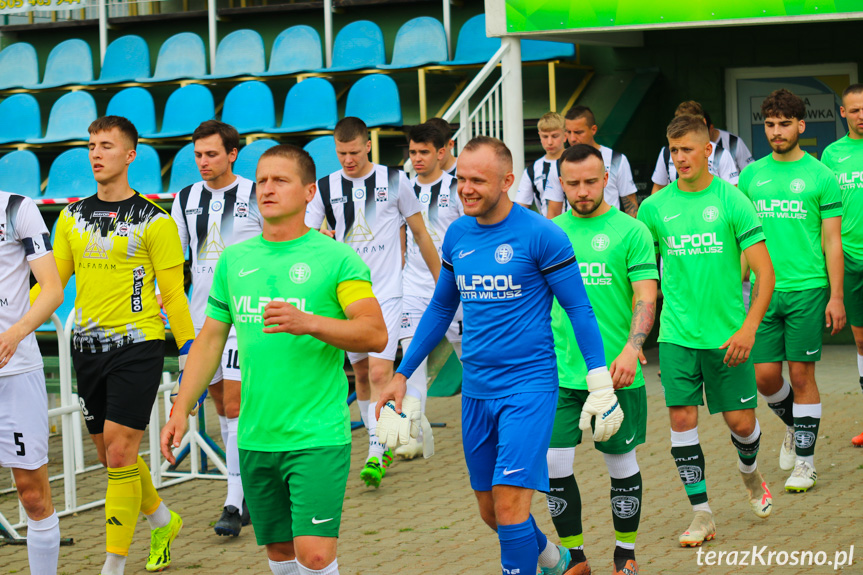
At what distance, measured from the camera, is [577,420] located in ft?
18.4

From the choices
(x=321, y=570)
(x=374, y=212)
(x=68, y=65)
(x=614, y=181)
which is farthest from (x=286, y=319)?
(x=68, y=65)

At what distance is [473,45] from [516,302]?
9.38 m

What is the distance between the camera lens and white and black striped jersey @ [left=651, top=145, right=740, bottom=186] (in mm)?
9359

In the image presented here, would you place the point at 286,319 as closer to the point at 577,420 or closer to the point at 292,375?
the point at 292,375

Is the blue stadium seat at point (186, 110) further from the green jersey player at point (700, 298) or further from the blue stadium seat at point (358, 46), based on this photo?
the green jersey player at point (700, 298)

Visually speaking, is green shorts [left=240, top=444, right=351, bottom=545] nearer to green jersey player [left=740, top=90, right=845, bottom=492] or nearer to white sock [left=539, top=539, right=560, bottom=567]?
white sock [left=539, top=539, right=560, bottom=567]

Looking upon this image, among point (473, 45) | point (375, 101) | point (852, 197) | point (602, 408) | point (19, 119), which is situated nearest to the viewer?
point (602, 408)

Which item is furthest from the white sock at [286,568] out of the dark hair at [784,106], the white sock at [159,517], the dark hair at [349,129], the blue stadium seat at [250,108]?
the blue stadium seat at [250,108]

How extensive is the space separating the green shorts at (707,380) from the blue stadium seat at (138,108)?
33.3 ft

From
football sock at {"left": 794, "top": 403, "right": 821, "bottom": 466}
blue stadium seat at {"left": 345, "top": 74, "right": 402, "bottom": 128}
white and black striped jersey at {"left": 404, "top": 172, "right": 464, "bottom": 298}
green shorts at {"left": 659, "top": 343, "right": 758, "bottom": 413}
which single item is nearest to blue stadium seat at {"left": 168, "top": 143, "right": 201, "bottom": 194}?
blue stadium seat at {"left": 345, "top": 74, "right": 402, "bottom": 128}

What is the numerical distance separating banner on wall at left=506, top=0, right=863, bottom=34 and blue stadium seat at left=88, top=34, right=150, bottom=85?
22.7 feet

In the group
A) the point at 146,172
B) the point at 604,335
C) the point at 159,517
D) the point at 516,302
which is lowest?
the point at 159,517

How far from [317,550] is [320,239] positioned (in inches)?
51.2

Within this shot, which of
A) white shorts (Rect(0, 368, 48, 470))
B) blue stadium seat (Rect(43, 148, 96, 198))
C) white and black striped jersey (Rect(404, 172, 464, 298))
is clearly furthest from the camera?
blue stadium seat (Rect(43, 148, 96, 198))
